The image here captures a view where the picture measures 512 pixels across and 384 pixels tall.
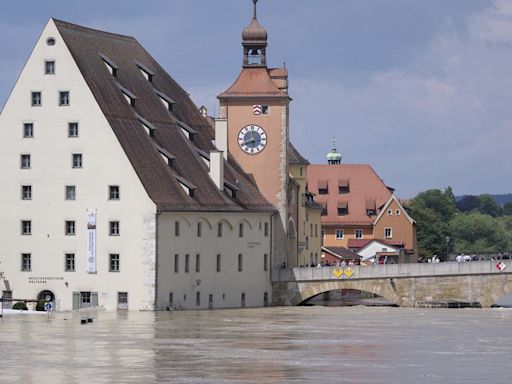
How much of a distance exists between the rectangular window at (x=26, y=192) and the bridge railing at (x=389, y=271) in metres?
17.3

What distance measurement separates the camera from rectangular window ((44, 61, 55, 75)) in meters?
94.9

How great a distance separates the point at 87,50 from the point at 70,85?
331cm

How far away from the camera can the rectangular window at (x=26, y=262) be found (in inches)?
3777

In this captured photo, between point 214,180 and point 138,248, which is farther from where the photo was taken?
point 214,180

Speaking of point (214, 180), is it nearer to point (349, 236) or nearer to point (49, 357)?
point (49, 357)

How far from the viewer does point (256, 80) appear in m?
108

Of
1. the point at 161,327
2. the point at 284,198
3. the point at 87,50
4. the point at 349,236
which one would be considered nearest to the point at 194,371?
the point at 161,327

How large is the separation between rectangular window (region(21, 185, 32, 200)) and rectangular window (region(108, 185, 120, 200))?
16.4 feet

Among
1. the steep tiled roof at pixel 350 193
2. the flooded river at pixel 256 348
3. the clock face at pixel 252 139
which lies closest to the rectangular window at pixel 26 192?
the flooded river at pixel 256 348

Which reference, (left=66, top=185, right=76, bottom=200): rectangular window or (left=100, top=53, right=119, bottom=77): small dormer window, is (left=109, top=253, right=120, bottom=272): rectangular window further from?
(left=100, top=53, right=119, bottom=77): small dormer window

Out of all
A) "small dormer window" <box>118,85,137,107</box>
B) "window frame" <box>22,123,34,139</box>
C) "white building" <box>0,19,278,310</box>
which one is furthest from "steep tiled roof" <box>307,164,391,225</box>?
"window frame" <box>22,123,34,139</box>

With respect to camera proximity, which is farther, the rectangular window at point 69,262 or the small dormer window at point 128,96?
the small dormer window at point 128,96

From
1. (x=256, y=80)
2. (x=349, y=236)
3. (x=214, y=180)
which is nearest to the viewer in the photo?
(x=214, y=180)

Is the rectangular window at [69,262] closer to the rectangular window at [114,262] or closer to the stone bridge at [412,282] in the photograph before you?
the rectangular window at [114,262]
